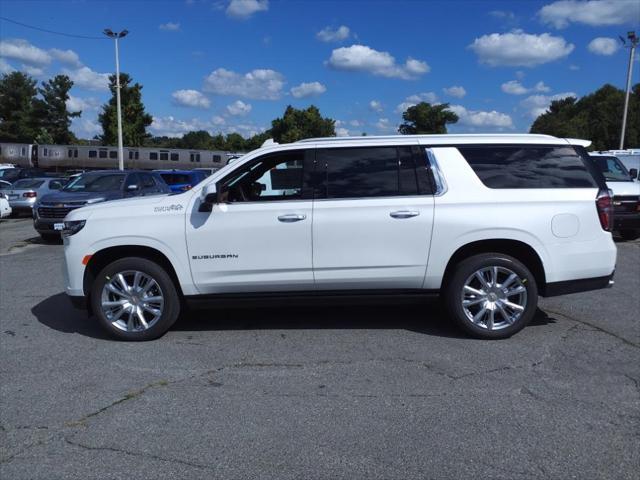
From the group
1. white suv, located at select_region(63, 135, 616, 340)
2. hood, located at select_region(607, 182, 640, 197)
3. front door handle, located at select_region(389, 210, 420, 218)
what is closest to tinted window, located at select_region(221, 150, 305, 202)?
white suv, located at select_region(63, 135, 616, 340)

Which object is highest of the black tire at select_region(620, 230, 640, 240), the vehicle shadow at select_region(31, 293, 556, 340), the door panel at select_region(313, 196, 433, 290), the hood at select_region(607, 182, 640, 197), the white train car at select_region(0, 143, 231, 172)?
the white train car at select_region(0, 143, 231, 172)

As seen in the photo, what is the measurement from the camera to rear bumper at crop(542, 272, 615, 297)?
5438 millimetres

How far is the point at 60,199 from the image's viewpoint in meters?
13.1

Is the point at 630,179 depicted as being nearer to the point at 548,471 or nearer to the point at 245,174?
the point at 245,174

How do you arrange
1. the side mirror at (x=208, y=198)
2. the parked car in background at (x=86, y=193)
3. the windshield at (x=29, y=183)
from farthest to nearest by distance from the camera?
the windshield at (x=29, y=183), the parked car in background at (x=86, y=193), the side mirror at (x=208, y=198)

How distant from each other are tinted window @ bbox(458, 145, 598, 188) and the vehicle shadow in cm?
137

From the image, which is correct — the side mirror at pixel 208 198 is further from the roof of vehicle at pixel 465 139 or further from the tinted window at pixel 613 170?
the tinted window at pixel 613 170

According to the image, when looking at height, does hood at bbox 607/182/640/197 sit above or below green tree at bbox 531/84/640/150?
below

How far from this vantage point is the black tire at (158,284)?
17.7 ft

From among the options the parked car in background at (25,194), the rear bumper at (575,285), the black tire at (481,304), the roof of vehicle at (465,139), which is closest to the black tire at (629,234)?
the rear bumper at (575,285)

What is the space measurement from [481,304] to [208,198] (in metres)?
2.75

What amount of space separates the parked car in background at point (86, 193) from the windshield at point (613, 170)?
A: 1037 centimetres

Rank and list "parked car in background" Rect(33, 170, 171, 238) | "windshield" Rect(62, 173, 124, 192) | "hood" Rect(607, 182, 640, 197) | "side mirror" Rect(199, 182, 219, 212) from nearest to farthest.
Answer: "side mirror" Rect(199, 182, 219, 212) < "hood" Rect(607, 182, 640, 197) < "parked car in background" Rect(33, 170, 171, 238) < "windshield" Rect(62, 173, 124, 192)

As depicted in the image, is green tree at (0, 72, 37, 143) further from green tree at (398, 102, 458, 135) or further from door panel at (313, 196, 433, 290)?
door panel at (313, 196, 433, 290)
